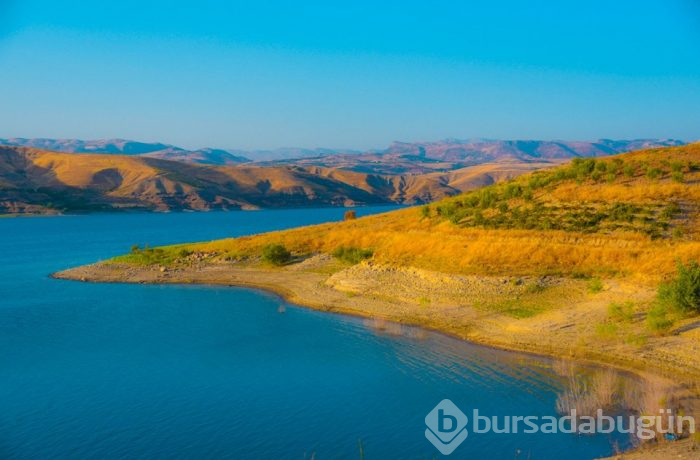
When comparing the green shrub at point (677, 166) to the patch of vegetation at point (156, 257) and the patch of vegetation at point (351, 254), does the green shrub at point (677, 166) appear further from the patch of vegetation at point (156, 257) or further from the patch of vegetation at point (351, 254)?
the patch of vegetation at point (156, 257)

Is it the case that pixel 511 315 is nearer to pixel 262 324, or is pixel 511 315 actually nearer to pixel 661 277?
pixel 661 277

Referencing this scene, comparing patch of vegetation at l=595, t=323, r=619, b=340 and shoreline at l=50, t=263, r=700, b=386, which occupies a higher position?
patch of vegetation at l=595, t=323, r=619, b=340

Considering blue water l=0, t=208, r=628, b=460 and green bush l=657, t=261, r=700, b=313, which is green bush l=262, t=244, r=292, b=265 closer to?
blue water l=0, t=208, r=628, b=460
